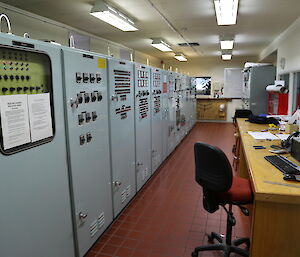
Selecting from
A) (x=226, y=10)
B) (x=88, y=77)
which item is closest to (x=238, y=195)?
(x=88, y=77)

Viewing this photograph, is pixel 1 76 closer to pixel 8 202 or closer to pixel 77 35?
pixel 8 202

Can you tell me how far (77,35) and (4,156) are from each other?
16.8 feet

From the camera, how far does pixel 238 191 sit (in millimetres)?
2049

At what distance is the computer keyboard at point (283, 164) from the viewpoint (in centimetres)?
187

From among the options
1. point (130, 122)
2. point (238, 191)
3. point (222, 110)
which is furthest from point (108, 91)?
point (222, 110)

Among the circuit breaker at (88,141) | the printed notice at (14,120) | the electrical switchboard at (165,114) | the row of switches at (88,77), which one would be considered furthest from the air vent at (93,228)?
the electrical switchboard at (165,114)

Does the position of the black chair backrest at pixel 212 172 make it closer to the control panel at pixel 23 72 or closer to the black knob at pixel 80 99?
Answer: the black knob at pixel 80 99

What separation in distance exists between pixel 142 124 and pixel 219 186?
193cm

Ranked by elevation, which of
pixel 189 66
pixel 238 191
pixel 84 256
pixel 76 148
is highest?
pixel 189 66

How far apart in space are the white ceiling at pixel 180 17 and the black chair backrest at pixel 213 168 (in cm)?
282

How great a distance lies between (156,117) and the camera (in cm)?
440

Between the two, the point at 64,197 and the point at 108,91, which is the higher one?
the point at 108,91

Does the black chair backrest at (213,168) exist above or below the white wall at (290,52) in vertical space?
below

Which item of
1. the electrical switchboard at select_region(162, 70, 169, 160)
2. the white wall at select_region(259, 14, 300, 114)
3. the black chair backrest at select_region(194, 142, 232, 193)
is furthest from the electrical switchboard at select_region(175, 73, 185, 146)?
the black chair backrest at select_region(194, 142, 232, 193)
